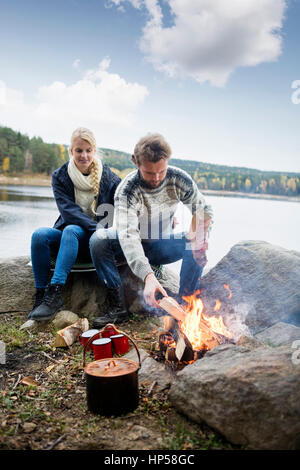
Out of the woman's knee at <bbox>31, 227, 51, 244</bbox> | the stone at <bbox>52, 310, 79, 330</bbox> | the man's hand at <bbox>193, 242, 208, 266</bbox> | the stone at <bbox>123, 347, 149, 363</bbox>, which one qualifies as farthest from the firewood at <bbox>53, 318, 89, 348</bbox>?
the man's hand at <bbox>193, 242, 208, 266</bbox>

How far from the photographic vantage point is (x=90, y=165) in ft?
12.6

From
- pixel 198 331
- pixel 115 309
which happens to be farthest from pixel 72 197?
pixel 198 331

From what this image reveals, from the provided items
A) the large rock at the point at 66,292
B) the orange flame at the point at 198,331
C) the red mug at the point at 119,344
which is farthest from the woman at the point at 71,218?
the orange flame at the point at 198,331

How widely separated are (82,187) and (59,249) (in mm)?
745

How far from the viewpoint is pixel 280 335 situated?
300cm

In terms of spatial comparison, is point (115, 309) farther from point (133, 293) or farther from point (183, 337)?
point (183, 337)

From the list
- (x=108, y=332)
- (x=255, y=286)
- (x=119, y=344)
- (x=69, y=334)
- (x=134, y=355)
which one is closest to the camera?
(x=134, y=355)

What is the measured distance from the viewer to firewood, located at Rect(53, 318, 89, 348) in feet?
9.91

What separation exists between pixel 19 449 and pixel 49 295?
Answer: 1.79 metres

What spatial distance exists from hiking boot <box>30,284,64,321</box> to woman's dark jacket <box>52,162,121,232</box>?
689 millimetres

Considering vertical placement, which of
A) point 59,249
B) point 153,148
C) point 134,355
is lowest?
point 134,355

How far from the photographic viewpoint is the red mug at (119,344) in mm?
2863
